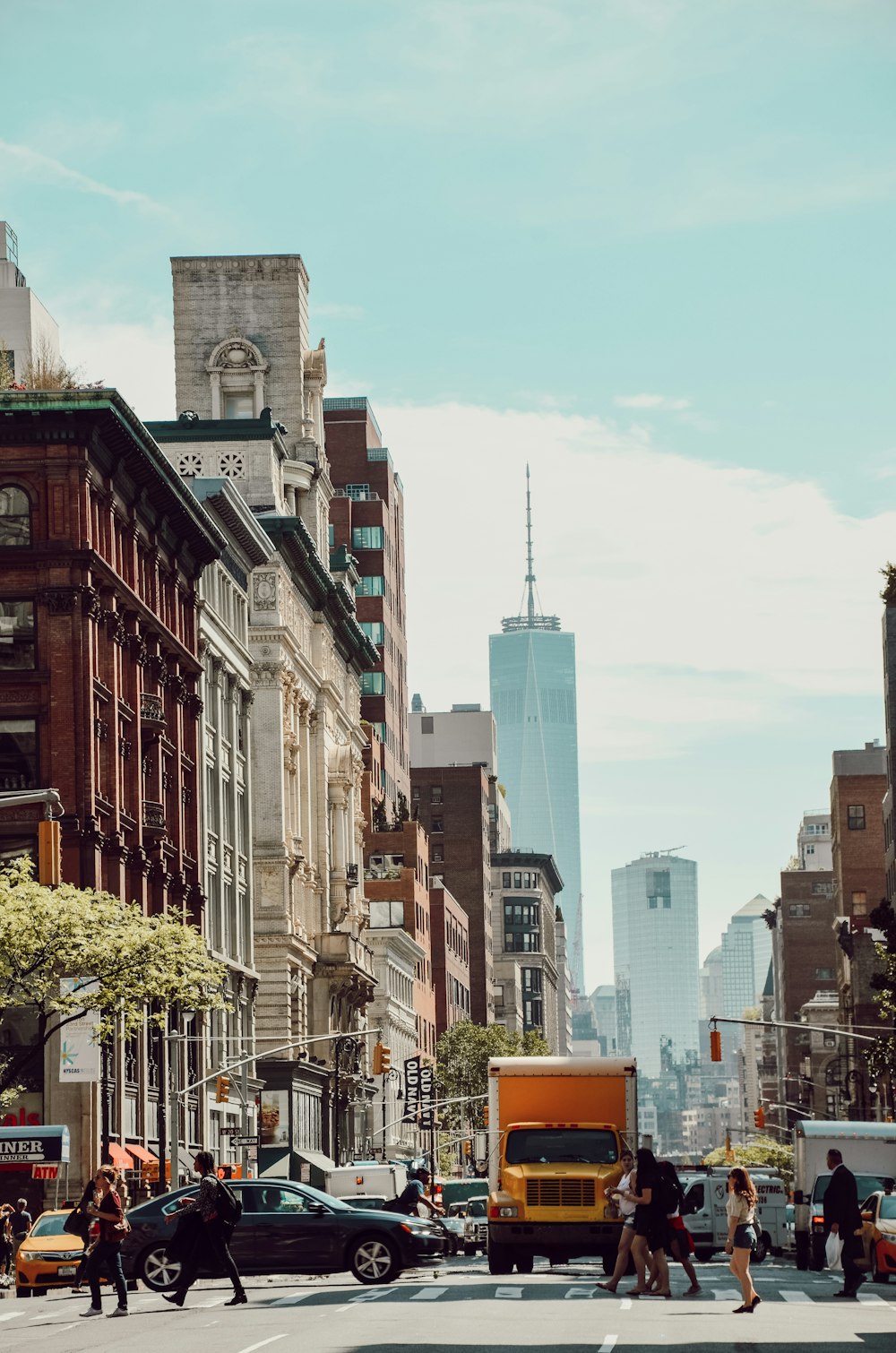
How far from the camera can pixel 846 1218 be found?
33.9 m

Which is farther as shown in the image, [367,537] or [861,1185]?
[367,537]

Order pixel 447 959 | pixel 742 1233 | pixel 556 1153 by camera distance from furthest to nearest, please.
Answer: pixel 447 959 → pixel 556 1153 → pixel 742 1233

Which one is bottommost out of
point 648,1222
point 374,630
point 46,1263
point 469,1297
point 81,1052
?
point 46,1263

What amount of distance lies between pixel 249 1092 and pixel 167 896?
18.3 metres

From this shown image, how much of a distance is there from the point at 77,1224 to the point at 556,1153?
8321 millimetres

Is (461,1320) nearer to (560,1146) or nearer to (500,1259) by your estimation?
(560,1146)

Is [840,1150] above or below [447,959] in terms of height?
below

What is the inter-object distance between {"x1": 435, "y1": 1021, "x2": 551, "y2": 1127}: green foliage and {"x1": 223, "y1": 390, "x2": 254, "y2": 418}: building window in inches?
2028

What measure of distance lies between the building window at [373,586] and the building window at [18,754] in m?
97.6

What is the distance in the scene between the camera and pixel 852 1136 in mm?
51750

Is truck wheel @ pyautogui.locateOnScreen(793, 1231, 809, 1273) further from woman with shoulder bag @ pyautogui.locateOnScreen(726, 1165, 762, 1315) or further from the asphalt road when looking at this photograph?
woman with shoulder bag @ pyautogui.locateOnScreen(726, 1165, 762, 1315)

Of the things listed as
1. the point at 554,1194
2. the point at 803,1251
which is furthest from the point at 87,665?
the point at 554,1194

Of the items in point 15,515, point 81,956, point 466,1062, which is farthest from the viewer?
point 466,1062

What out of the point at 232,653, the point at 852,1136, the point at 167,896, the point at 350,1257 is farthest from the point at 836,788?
the point at 350,1257
